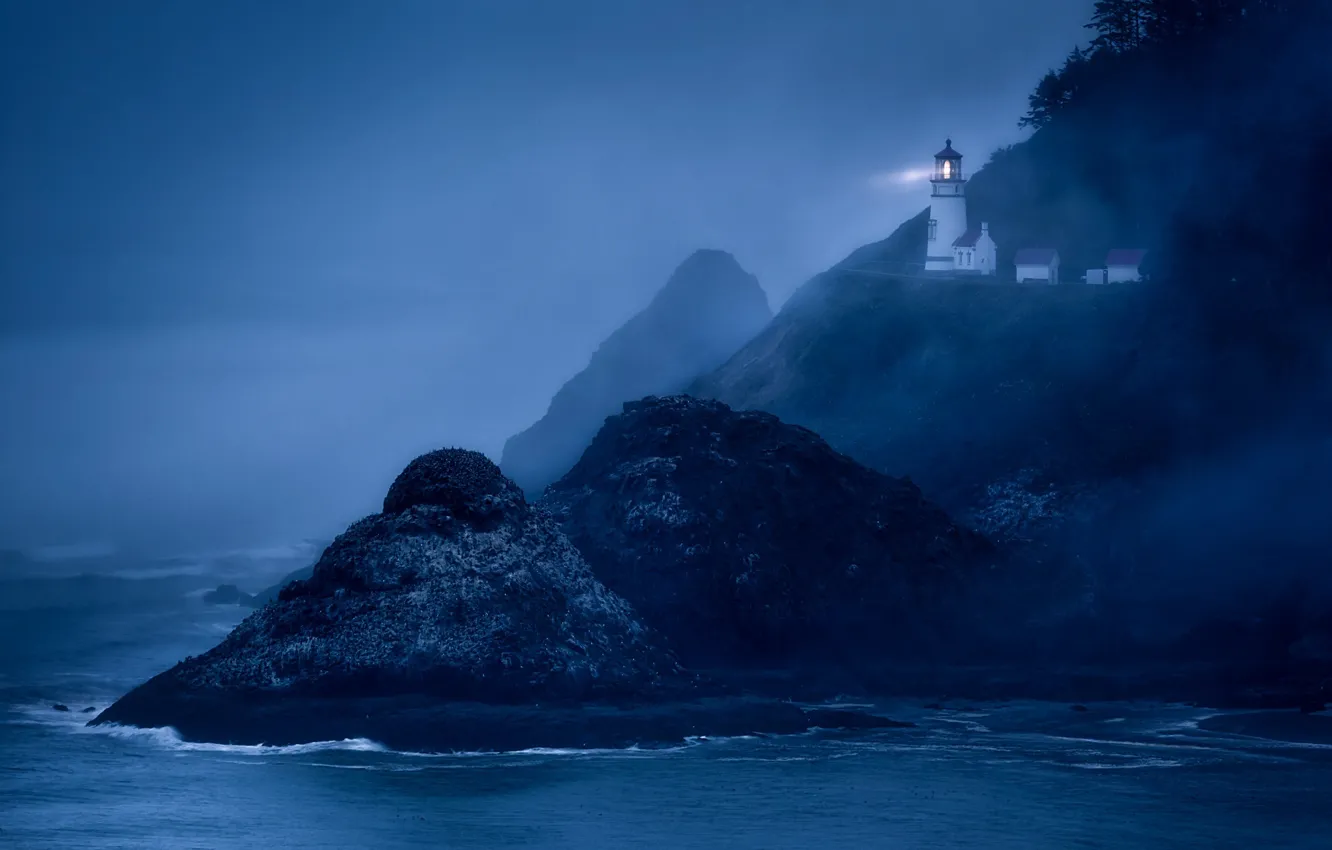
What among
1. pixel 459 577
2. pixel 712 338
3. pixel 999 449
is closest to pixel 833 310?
pixel 999 449

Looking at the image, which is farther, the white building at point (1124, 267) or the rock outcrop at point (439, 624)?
the white building at point (1124, 267)

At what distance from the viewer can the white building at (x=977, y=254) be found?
4286 inches

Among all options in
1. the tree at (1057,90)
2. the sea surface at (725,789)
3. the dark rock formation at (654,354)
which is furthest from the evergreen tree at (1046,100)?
the sea surface at (725,789)

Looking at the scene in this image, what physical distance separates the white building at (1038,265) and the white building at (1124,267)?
12.5 ft

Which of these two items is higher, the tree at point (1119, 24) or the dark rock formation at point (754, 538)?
the tree at point (1119, 24)

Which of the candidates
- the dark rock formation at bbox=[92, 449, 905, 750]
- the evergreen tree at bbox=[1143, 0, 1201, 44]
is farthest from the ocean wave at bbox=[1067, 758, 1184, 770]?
the evergreen tree at bbox=[1143, 0, 1201, 44]

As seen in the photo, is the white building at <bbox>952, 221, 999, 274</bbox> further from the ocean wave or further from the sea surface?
the ocean wave

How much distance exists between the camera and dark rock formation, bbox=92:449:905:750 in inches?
2186

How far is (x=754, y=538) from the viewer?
73.8 metres

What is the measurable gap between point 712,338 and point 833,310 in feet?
120

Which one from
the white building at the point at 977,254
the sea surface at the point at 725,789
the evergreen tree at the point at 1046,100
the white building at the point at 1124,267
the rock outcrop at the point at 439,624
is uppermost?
the evergreen tree at the point at 1046,100

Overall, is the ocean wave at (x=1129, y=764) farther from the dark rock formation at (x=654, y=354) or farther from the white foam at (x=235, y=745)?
the dark rock formation at (x=654, y=354)

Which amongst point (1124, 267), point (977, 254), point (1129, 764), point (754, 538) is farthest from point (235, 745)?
point (977, 254)

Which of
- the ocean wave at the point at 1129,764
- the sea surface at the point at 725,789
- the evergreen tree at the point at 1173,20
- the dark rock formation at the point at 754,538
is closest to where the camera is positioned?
the sea surface at the point at 725,789
